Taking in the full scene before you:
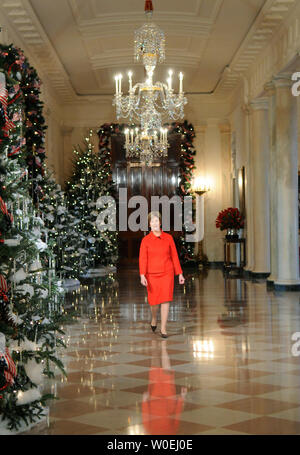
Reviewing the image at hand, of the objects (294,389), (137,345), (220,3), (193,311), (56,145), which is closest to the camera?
(294,389)

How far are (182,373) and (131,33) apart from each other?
10.1m

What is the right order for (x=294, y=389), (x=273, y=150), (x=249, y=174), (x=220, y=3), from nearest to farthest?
(x=294, y=389)
(x=220, y=3)
(x=273, y=150)
(x=249, y=174)

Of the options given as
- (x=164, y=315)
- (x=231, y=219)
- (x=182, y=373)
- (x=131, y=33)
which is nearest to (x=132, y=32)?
(x=131, y=33)

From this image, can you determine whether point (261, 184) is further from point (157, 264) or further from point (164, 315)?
point (164, 315)

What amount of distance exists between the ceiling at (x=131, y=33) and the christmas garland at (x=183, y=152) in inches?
101

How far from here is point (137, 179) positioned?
22000 millimetres

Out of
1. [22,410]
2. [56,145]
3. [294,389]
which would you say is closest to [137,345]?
[294,389]

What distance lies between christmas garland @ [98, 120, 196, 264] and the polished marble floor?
9.67m

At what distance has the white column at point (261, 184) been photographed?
1702cm

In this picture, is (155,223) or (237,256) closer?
(155,223)

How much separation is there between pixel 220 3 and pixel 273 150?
3387 mm
